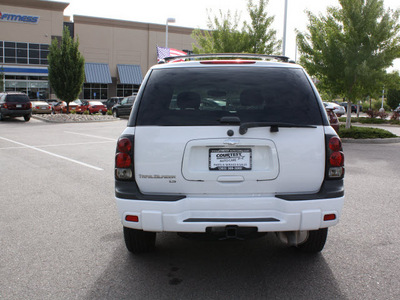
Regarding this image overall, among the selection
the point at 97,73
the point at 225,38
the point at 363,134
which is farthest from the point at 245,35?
the point at 97,73

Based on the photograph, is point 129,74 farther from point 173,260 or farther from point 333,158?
point 333,158

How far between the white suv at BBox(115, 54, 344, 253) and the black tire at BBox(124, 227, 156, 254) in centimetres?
58

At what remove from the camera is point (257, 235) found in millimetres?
3473

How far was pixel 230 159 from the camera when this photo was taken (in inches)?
134

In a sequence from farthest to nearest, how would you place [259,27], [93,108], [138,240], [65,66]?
[93,108] < [65,66] < [259,27] < [138,240]

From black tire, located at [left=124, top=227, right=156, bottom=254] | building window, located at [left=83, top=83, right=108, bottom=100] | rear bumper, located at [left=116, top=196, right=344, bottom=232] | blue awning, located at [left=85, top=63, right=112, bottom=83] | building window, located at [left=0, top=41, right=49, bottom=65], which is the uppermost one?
building window, located at [left=0, top=41, right=49, bottom=65]

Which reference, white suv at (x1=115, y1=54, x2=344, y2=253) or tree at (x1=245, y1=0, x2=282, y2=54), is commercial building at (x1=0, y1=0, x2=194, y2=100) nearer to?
tree at (x1=245, y1=0, x2=282, y2=54)

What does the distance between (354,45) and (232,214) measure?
15149 mm

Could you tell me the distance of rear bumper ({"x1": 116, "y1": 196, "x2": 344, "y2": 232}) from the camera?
3311mm

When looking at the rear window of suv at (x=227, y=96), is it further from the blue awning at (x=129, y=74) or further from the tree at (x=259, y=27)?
the blue awning at (x=129, y=74)

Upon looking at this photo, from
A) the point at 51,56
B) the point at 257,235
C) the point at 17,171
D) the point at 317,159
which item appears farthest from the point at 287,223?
the point at 51,56

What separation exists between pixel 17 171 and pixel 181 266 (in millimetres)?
6393

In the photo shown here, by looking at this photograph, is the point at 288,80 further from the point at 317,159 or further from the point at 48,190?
the point at 48,190

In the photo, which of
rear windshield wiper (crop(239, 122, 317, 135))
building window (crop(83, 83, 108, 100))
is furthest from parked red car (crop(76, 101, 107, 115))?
rear windshield wiper (crop(239, 122, 317, 135))
